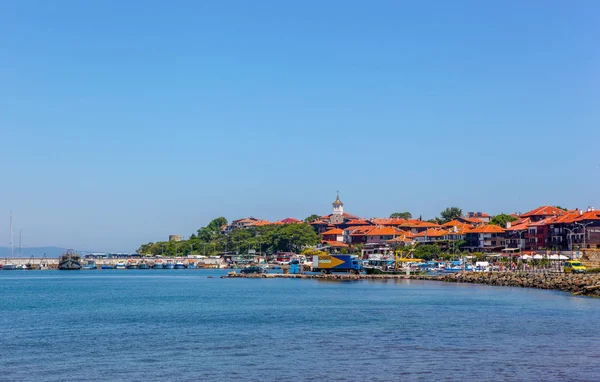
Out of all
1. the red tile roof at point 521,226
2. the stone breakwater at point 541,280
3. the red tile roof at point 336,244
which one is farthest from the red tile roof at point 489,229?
the stone breakwater at point 541,280

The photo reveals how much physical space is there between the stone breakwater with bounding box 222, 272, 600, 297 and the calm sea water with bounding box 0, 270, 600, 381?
8730 mm

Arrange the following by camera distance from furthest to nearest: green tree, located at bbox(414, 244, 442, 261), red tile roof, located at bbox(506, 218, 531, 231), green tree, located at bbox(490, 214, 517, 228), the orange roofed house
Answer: green tree, located at bbox(490, 214, 517, 228)
green tree, located at bbox(414, 244, 442, 261)
the orange roofed house
red tile roof, located at bbox(506, 218, 531, 231)

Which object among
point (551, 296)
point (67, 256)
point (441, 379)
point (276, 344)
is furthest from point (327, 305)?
point (67, 256)

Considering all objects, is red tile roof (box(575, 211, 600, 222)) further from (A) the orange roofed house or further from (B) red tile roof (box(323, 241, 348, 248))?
(B) red tile roof (box(323, 241, 348, 248))

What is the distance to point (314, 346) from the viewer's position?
116 feet

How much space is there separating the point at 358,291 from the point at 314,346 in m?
46.2

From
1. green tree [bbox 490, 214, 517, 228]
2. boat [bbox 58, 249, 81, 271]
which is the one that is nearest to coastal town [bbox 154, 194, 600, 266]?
green tree [bbox 490, 214, 517, 228]

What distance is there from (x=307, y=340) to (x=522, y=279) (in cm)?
5572

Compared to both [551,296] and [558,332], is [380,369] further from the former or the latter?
[551,296]

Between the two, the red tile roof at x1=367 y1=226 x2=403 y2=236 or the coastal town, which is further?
the red tile roof at x1=367 y1=226 x2=403 y2=236

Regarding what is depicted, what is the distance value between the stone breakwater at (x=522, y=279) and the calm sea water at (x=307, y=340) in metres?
8.73

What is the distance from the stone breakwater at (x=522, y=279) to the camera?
2825 inches

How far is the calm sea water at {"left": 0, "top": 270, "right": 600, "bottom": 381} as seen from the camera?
2880 cm

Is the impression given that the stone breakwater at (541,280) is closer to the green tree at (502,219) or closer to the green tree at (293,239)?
the green tree at (502,219)
